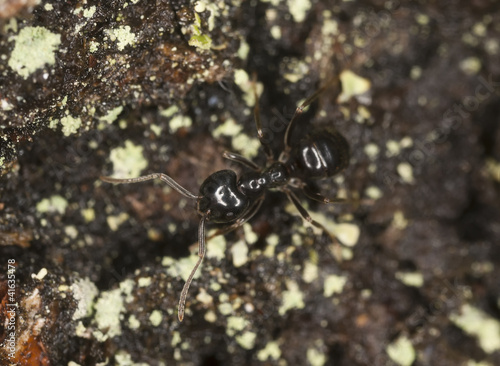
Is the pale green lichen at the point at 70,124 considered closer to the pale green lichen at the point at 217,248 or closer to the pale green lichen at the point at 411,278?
the pale green lichen at the point at 217,248

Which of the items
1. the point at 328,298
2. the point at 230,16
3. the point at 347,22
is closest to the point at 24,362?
the point at 328,298

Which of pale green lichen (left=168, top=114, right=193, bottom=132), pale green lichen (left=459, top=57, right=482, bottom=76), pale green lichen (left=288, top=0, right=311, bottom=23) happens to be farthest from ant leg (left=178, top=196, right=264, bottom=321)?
pale green lichen (left=459, top=57, right=482, bottom=76)

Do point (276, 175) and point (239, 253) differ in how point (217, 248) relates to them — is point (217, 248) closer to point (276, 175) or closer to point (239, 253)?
point (239, 253)

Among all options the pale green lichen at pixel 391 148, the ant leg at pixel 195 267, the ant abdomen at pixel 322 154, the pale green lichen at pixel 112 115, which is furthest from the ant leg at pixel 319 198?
the pale green lichen at pixel 112 115

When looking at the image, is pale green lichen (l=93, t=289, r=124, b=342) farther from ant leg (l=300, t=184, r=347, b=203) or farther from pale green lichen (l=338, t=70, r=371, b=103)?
pale green lichen (l=338, t=70, r=371, b=103)

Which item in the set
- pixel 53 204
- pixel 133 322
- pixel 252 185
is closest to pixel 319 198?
pixel 252 185

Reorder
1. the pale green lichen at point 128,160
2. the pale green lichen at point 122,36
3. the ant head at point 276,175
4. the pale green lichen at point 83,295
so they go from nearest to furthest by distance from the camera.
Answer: the pale green lichen at point 122,36 → the pale green lichen at point 83,295 → the pale green lichen at point 128,160 → the ant head at point 276,175
